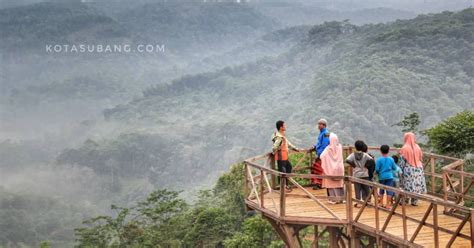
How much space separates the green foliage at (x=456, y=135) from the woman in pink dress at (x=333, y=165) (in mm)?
13424

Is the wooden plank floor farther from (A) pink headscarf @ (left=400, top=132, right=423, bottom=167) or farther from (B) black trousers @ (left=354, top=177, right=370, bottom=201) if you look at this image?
(A) pink headscarf @ (left=400, top=132, right=423, bottom=167)

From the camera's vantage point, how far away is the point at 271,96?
5448 inches

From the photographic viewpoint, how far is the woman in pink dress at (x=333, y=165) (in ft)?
34.9

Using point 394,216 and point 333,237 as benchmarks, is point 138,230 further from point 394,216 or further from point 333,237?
point 394,216

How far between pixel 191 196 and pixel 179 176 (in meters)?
25.4

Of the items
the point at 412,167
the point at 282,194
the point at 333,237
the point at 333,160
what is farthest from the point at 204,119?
the point at 282,194

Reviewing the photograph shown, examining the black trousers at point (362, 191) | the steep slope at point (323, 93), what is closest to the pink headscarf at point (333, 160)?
the black trousers at point (362, 191)

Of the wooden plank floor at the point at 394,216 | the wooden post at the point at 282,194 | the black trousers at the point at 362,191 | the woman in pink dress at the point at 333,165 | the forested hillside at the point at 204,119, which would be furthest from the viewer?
the forested hillside at the point at 204,119

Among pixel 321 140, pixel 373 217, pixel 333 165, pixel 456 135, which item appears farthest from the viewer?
pixel 456 135

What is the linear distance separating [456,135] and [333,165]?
44.5 ft

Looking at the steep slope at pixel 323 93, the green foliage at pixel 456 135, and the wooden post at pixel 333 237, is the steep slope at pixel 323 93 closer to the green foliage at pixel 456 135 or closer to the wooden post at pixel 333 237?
the green foliage at pixel 456 135

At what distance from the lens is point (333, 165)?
35.0 feet

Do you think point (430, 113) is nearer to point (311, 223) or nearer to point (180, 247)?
point (180, 247)

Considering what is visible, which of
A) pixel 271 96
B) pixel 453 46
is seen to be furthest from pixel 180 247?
pixel 271 96
